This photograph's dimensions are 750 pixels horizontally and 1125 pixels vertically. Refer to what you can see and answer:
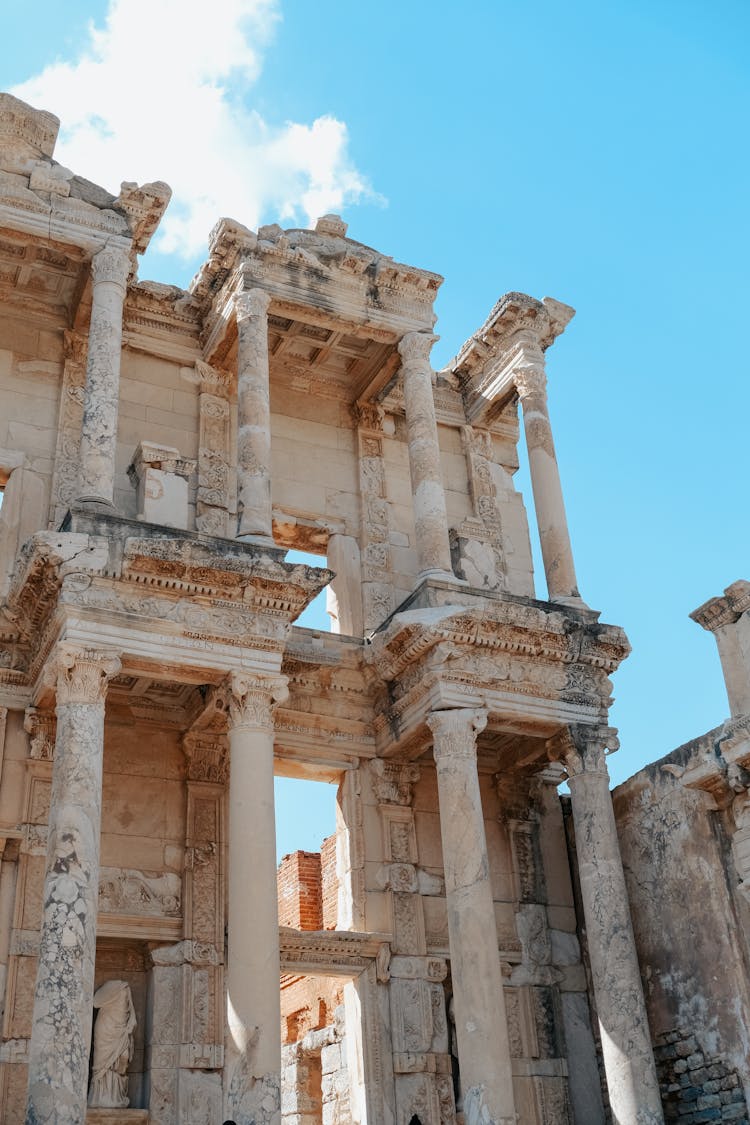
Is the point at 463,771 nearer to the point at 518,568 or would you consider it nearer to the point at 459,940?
the point at 459,940

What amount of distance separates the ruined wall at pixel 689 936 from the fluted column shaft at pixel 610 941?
68cm

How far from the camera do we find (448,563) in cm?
1583

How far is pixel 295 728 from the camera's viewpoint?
51.6 feet

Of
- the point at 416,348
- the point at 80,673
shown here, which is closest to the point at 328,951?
the point at 80,673

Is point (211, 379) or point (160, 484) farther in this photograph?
point (211, 379)

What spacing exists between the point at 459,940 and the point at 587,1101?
328cm

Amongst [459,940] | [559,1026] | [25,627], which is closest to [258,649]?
[25,627]

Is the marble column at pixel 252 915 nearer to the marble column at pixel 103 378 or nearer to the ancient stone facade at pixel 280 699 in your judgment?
the ancient stone facade at pixel 280 699

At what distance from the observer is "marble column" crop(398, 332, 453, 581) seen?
15.8 m

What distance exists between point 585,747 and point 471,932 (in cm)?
297

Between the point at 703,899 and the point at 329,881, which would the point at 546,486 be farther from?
the point at 329,881

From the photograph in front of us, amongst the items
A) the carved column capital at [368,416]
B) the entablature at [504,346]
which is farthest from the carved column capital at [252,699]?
the entablature at [504,346]

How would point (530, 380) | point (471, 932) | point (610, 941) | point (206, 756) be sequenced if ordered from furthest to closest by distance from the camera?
point (530, 380) → point (206, 756) → point (610, 941) → point (471, 932)

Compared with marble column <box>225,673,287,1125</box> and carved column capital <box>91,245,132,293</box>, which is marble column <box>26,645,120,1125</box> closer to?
marble column <box>225,673,287,1125</box>
